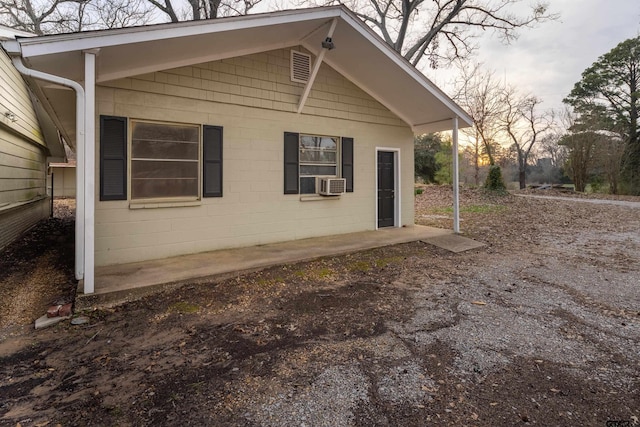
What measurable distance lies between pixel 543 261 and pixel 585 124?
1710 centimetres

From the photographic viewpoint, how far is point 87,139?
354cm

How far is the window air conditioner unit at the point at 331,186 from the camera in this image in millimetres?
6578

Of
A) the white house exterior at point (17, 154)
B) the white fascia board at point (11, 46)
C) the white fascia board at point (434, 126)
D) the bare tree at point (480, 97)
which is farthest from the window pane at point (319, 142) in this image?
the bare tree at point (480, 97)

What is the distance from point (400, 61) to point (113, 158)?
4.99 meters

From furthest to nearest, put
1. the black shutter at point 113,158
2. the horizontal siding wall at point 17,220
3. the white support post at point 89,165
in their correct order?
the horizontal siding wall at point 17,220 < the black shutter at point 113,158 < the white support post at point 89,165

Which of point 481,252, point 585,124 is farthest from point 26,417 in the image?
point 585,124

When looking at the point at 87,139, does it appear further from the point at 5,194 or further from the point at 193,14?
the point at 193,14

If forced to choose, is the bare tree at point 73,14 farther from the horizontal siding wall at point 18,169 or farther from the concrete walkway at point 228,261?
the concrete walkway at point 228,261

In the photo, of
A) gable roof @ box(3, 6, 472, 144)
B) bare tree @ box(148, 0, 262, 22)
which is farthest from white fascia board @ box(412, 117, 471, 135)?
bare tree @ box(148, 0, 262, 22)

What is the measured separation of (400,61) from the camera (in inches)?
236

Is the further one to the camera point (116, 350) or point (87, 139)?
point (87, 139)

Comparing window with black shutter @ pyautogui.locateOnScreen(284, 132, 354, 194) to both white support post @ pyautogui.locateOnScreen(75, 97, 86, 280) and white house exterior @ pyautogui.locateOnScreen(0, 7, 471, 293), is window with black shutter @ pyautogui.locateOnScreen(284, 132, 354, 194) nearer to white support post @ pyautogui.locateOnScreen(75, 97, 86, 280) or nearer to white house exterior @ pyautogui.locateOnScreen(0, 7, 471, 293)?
white house exterior @ pyautogui.locateOnScreen(0, 7, 471, 293)

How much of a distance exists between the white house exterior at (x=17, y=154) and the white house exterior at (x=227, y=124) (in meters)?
0.79

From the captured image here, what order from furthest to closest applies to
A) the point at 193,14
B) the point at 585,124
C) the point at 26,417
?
1. the point at 585,124
2. the point at 193,14
3. the point at 26,417
